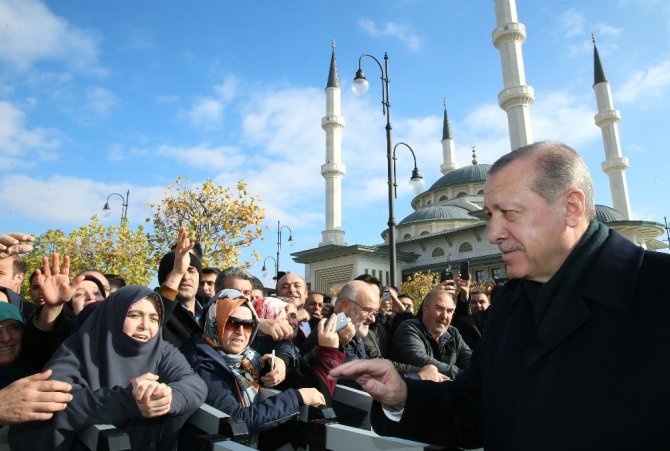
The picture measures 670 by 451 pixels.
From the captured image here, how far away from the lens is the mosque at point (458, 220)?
3006 centimetres

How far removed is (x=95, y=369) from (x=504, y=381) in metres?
2.04

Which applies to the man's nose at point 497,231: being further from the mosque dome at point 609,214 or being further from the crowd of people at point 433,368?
the mosque dome at point 609,214

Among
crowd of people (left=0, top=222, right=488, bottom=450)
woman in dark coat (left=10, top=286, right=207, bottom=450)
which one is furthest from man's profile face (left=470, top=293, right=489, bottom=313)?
woman in dark coat (left=10, top=286, right=207, bottom=450)

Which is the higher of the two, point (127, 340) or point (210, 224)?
point (210, 224)

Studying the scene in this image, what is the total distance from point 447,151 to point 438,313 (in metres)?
65.6

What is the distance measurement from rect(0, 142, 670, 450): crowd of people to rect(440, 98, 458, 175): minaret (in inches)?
2540

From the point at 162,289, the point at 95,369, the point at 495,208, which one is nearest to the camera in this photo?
the point at 495,208

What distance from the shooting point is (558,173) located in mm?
1690

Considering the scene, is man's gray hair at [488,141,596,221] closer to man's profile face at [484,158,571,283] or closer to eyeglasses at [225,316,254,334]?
man's profile face at [484,158,571,283]

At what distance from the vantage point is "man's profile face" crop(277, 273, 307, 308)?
19.1 feet

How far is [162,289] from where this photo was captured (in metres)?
3.60

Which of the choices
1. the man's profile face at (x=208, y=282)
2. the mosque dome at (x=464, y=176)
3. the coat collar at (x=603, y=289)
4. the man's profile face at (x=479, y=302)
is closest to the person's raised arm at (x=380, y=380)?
the coat collar at (x=603, y=289)

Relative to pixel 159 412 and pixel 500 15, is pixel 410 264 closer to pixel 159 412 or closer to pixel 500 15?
pixel 500 15

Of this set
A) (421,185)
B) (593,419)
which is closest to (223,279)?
(593,419)
